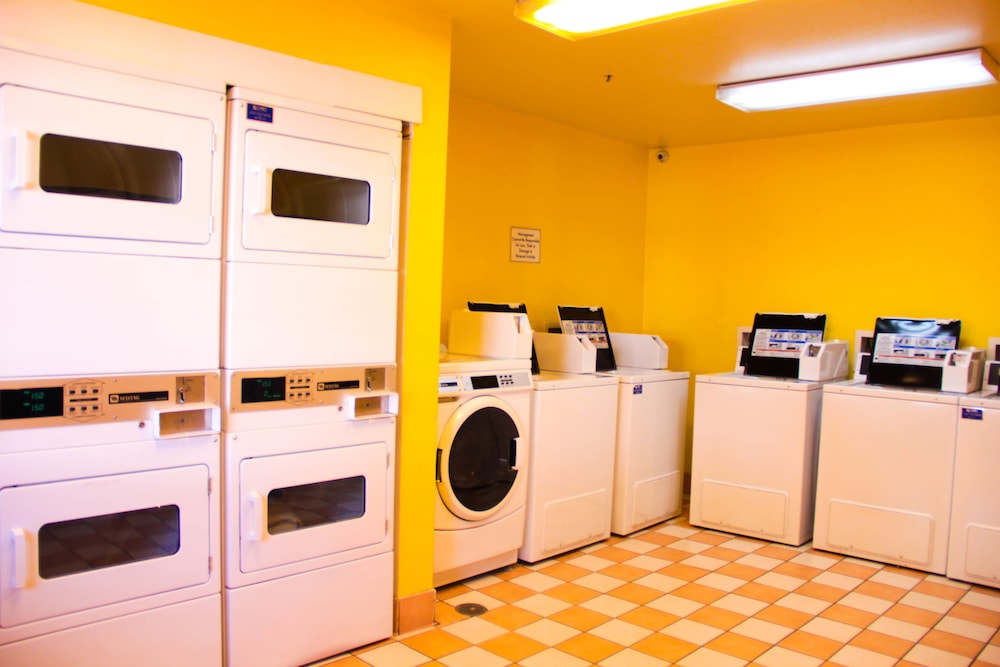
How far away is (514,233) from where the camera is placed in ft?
15.5

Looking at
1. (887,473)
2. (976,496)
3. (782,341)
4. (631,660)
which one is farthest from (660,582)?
(782,341)

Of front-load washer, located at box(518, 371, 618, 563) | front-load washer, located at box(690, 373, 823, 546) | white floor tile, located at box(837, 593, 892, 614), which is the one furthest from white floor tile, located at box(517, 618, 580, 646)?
front-load washer, located at box(690, 373, 823, 546)

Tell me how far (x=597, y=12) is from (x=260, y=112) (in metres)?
1.24

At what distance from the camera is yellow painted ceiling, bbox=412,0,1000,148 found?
9.87ft

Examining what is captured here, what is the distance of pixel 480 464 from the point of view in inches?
142

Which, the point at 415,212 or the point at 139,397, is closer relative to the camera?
the point at 139,397

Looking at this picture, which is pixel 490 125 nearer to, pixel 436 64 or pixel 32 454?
pixel 436 64

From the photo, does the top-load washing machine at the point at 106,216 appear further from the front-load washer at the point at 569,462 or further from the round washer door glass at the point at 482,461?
the front-load washer at the point at 569,462

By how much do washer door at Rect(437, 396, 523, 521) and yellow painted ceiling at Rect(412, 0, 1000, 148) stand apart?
1.75 meters

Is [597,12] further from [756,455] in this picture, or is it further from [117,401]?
[756,455]

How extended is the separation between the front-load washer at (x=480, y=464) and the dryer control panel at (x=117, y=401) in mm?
1168

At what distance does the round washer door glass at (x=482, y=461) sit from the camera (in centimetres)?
344

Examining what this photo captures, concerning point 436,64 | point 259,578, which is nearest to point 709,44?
point 436,64

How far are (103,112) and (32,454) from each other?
3.41 ft
